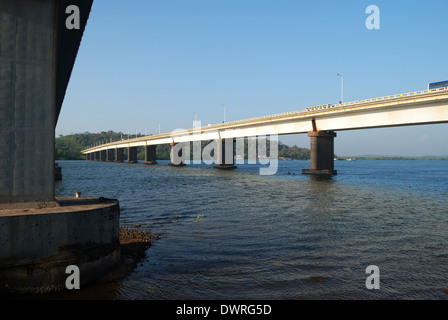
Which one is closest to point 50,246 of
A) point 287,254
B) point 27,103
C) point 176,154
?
point 27,103

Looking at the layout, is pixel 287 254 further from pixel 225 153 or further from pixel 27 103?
pixel 225 153

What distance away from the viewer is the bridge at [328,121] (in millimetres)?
43781

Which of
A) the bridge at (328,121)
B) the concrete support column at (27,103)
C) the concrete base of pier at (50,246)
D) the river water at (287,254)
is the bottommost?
the river water at (287,254)

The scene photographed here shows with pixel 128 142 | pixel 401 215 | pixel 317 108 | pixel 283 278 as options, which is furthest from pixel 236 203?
pixel 128 142

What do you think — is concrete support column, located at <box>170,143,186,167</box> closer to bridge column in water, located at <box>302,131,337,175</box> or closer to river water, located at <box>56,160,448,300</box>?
bridge column in water, located at <box>302,131,337,175</box>

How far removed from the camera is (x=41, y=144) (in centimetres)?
1000

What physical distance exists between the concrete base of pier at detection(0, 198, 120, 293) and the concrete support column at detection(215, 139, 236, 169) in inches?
3248

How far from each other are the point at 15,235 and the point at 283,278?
302 inches

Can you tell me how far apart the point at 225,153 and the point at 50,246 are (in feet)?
287

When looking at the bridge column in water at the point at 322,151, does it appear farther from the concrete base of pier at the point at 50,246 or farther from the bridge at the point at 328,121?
the concrete base of pier at the point at 50,246

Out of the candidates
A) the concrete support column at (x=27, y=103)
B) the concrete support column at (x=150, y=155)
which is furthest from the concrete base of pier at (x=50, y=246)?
the concrete support column at (x=150, y=155)

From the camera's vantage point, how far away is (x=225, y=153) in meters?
96.0

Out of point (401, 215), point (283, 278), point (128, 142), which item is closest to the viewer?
point (283, 278)
